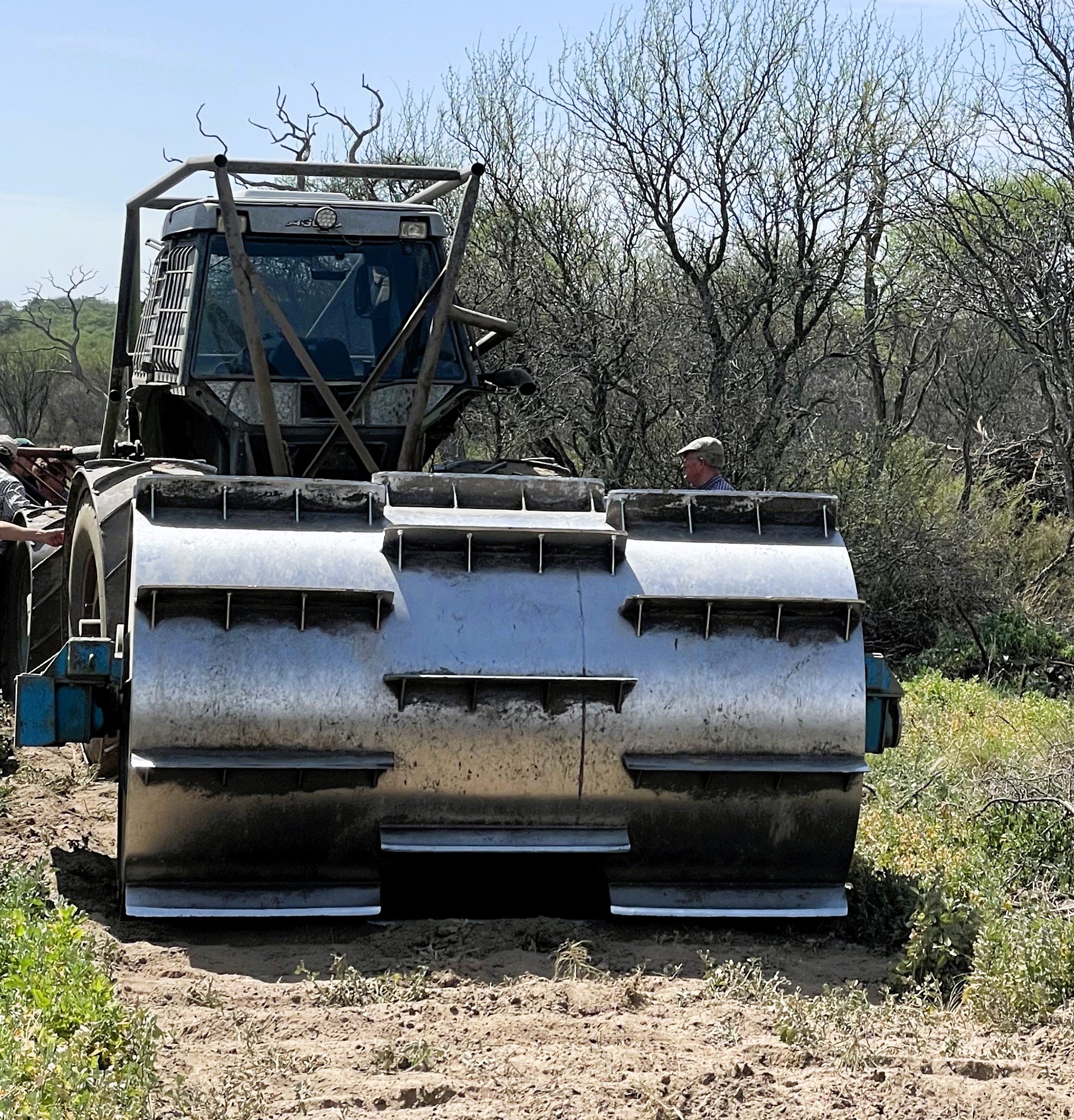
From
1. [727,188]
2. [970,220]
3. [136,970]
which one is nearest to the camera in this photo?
[136,970]

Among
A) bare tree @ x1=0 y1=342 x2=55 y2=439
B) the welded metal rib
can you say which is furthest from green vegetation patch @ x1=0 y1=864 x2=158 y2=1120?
bare tree @ x1=0 y1=342 x2=55 y2=439

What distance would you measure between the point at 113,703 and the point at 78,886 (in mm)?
910

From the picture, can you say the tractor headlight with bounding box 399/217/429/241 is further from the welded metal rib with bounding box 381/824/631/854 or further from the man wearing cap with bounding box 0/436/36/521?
the man wearing cap with bounding box 0/436/36/521

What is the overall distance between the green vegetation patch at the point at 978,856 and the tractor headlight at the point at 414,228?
3257 millimetres

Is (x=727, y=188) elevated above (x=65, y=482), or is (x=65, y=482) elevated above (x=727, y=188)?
(x=727, y=188)

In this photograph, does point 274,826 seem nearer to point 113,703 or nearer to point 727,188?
point 113,703

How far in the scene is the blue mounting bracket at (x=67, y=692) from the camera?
5180mm

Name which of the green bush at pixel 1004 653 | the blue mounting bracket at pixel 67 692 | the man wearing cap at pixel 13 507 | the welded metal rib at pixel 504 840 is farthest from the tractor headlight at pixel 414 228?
the green bush at pixel 1004 653

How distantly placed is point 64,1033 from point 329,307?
3.54m

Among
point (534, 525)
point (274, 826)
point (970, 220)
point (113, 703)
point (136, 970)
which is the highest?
point (970, 220)

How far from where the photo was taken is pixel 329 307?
6793 mm

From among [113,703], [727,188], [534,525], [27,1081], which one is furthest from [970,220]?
[27,1081]

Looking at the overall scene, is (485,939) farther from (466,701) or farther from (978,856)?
(978,856)

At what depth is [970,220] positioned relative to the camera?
12055 mm
